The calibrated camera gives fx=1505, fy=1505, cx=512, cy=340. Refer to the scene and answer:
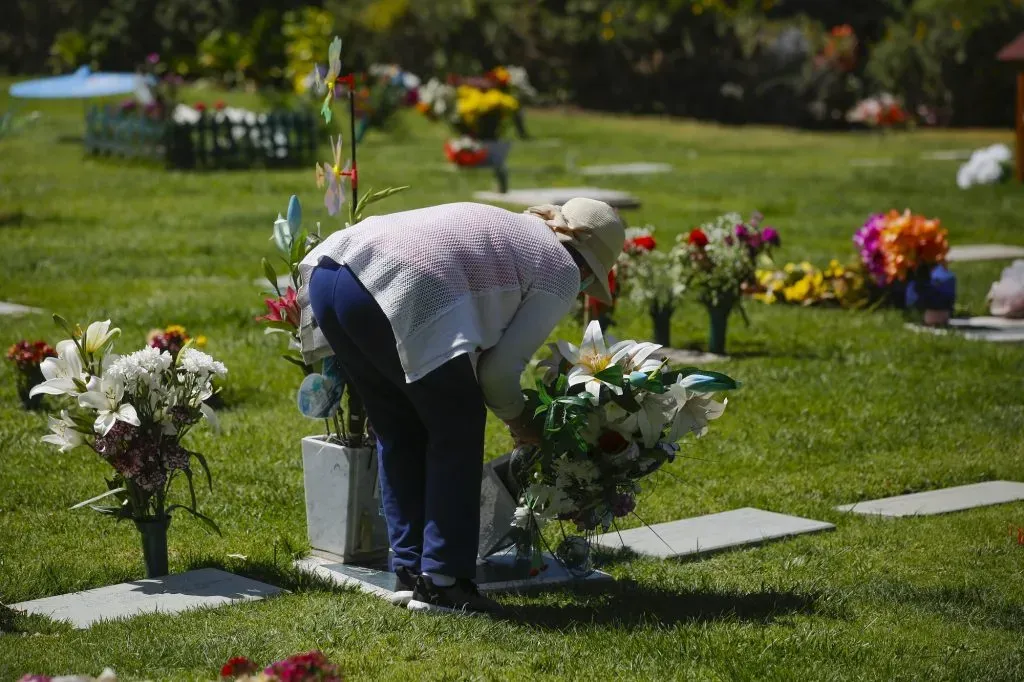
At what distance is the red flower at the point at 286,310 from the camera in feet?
16.9

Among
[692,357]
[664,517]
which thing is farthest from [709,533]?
[692,357]

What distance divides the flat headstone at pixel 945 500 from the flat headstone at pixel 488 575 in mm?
1543

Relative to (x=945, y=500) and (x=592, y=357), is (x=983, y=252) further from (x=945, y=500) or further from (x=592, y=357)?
(x=592, y=357)

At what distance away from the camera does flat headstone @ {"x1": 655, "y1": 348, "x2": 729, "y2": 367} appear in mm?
9094

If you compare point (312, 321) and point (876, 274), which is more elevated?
point (312, 321)

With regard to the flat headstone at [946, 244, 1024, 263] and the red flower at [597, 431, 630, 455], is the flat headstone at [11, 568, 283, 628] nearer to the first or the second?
the red flower at [597, 431, 630, 455]

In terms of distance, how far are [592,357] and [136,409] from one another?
151 cm

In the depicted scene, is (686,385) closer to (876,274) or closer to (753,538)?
(753,538)

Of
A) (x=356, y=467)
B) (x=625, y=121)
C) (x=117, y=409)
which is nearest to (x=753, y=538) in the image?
(x=356, y=467)

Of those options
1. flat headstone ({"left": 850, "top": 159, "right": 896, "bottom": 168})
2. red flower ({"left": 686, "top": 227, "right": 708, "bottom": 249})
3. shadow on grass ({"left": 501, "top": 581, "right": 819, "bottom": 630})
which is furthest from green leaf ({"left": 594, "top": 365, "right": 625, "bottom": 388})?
flat headstone ({"left": 850, "top": 159, "right": 896, "bottom": 168})

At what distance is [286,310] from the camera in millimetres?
5184

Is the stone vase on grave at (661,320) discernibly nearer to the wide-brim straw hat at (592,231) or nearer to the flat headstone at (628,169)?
the wide-brim straw hat at (592,231)

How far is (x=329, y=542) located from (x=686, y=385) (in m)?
1.46

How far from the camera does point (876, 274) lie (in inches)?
426
